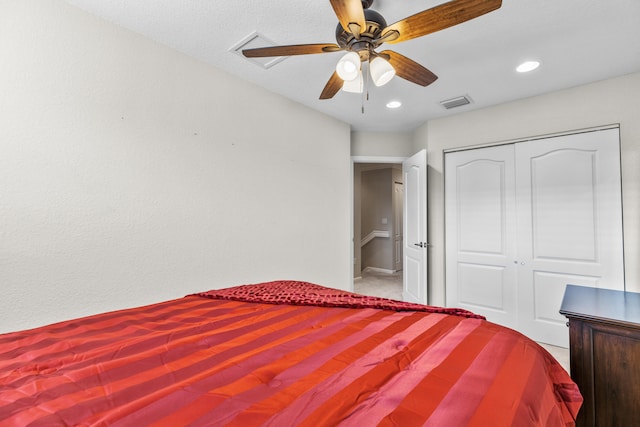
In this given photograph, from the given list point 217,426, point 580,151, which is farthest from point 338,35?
point 580,151

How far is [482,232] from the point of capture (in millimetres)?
3336

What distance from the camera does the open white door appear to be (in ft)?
11.6

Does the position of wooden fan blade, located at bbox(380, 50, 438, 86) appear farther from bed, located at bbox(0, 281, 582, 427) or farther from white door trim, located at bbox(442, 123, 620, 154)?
white door trim, located at bbox(442, 123, 620, 154)

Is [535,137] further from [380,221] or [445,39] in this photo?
[380,221]


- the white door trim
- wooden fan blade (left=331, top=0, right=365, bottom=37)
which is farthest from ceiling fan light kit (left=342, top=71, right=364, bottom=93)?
the white door trim

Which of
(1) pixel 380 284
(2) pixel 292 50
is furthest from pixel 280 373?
(1) pixel 380 284

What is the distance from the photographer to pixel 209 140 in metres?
2.47

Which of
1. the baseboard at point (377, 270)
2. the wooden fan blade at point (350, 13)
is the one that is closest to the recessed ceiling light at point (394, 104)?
the wooden fan blade at point (350, 13)

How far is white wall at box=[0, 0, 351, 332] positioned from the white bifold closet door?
6.83 ft

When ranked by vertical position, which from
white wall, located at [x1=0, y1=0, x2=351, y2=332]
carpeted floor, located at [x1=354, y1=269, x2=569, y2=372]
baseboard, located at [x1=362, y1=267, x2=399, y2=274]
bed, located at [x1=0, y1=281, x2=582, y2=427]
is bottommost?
carpeted floor, located at [x1=354, y1=269, x2=569, y2=372]

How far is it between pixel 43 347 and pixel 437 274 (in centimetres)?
359

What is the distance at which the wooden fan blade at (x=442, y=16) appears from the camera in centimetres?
121

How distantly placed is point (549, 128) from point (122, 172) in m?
3.78

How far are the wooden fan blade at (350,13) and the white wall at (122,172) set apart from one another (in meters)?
1.49
